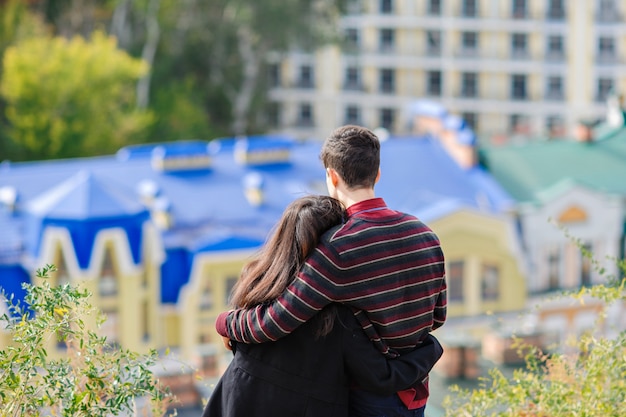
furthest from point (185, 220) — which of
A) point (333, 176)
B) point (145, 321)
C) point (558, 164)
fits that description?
point (333, 176)

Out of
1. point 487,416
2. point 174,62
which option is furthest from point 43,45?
point 487,416

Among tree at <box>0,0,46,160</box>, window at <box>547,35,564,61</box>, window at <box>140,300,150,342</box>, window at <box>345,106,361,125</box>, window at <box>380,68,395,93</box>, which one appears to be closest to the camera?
window at <box>140,300,150,342</box>

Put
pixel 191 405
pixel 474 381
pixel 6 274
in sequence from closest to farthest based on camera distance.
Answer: pixel 474 381
pixel 191 405
pixel 6 274

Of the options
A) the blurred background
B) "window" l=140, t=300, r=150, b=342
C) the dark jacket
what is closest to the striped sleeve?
the dark jacket

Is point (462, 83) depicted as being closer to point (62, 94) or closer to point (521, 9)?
point (521, 9)

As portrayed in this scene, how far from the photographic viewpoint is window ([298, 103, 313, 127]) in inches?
2003

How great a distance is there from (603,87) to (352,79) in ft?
34.1

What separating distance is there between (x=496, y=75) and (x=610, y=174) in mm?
22576

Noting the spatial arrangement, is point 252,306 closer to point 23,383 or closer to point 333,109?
point 23,383

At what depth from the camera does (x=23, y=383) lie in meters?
5.16

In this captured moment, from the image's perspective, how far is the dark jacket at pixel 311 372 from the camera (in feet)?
16.4

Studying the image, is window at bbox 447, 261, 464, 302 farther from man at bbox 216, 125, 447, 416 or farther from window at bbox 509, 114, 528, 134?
window at bbox 509, 114, 528, 134

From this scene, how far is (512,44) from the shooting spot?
49.2 m

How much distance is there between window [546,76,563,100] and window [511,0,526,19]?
9.38 ft
